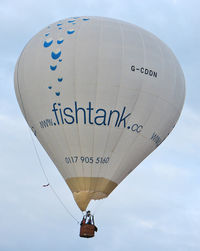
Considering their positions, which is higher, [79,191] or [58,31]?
[58,31]

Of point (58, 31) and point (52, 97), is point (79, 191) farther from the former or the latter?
point (58, 31)

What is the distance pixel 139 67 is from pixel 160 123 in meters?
2.67

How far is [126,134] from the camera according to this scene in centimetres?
3944

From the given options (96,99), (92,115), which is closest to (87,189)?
(92,115)

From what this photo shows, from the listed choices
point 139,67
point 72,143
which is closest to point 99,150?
point 72,143

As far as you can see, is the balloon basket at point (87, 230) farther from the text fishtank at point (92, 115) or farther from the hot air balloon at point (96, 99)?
the text fishtank at point (92, 115)

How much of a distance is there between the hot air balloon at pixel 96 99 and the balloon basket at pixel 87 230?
1035 millimetres

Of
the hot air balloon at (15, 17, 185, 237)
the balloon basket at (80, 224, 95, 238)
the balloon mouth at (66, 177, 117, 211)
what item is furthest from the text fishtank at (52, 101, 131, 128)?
the balloon basket at (80, 224, 95, 238)

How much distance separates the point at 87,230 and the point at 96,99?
5344 millimetres

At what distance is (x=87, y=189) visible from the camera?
39281mm

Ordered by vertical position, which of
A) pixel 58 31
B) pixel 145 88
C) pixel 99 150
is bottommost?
pixel 99 150

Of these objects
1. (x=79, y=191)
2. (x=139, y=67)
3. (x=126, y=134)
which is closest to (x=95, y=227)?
(x=79, y=191)

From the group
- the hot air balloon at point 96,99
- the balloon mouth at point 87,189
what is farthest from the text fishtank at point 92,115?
the balloon mouth at point 87,189

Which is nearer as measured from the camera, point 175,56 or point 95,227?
point 95,227
